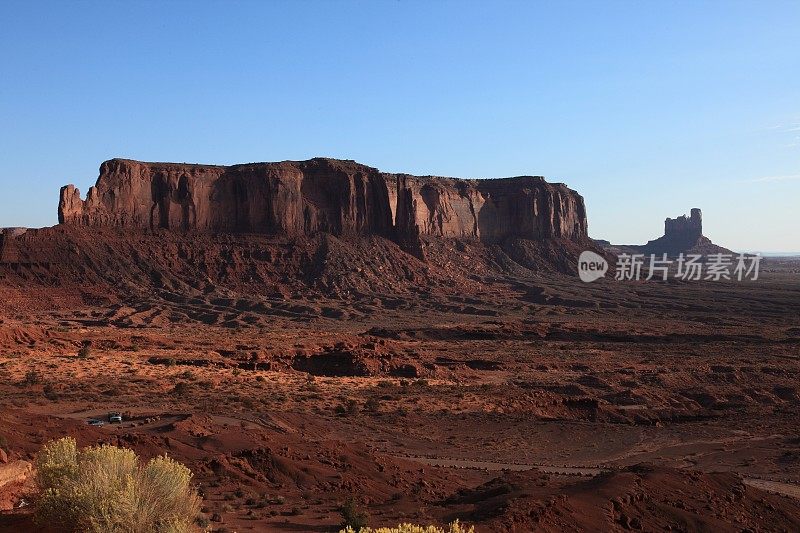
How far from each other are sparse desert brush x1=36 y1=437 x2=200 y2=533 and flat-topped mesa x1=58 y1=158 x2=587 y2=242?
73.0 meters

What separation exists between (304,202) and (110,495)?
85550 millimetres

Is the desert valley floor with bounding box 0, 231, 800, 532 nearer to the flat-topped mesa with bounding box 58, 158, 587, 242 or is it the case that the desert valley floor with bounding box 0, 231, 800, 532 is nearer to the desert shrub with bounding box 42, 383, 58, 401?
the desert shrub with bounding box 42, 383, 58, 401

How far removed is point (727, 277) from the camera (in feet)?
435

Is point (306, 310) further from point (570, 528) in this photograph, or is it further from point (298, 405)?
point (570, 528)

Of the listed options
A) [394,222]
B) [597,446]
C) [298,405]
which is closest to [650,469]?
[597,446]

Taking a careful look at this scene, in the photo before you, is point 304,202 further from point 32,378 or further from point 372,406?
point 372,406

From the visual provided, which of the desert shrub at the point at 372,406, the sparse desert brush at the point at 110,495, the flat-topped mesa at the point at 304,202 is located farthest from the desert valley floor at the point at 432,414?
the flat-topped mesa at the point at 304,202

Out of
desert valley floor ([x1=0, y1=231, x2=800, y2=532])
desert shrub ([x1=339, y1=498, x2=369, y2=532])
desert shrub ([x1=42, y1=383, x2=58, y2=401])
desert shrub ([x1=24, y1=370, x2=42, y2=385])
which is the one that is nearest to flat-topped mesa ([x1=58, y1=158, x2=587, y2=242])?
desert valley floor ([x1=0, y1=231, x2=800, y2=532])

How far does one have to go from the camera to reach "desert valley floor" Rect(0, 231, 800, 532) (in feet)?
40.0

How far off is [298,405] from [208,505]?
13.1 metres

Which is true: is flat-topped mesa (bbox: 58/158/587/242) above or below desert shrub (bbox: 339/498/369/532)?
above

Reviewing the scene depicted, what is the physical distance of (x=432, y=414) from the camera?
79.8ft

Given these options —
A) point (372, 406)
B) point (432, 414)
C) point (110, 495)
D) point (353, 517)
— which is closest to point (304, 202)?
point (372, 406)

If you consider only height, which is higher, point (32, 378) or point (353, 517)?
point (353, 517)
